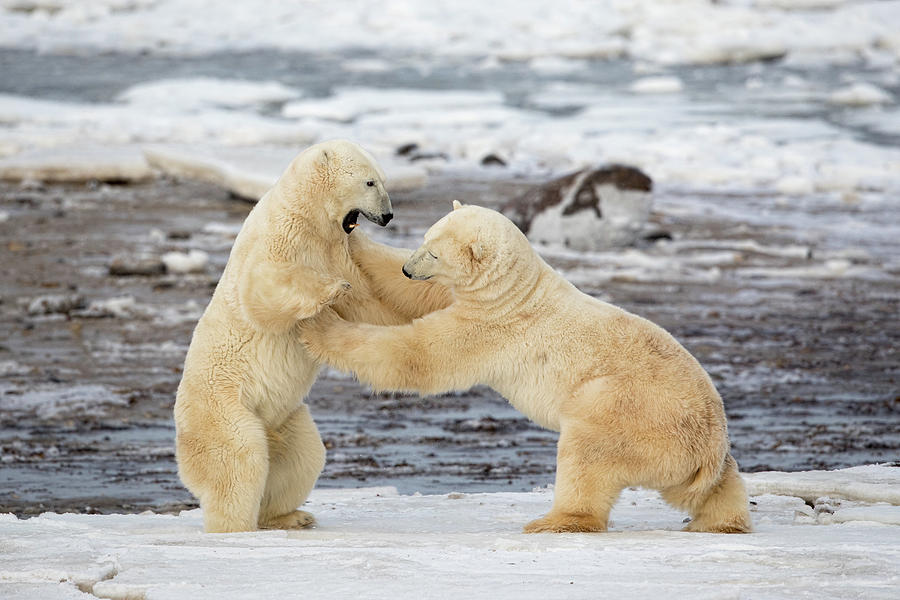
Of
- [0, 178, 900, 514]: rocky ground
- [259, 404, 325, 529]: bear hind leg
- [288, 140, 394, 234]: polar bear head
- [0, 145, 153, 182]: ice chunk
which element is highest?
[288, 140, 394, 234]: polar bear head

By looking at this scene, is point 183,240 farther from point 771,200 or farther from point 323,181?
point 323,181

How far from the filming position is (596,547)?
411 centimetres

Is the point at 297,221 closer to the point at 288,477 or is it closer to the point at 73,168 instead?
the point at 288,477

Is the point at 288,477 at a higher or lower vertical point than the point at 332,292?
lower

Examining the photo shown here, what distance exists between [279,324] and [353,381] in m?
4.34

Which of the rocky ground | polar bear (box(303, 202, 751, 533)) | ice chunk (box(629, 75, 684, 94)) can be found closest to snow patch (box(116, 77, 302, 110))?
ice chunk (box(629, 75, 684, 94))

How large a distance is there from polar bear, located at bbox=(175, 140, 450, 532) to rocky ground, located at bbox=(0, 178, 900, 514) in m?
1.45

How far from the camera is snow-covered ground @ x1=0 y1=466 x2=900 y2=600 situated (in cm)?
361

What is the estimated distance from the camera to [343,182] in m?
4.93

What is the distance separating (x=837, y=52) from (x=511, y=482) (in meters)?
32.8

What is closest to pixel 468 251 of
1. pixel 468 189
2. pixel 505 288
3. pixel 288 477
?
→ pixel 505 288

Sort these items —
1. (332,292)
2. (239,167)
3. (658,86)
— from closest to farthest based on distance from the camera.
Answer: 1. (332,292)
2. (239,167)
3. (658,86)

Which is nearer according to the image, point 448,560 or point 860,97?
point 448,560

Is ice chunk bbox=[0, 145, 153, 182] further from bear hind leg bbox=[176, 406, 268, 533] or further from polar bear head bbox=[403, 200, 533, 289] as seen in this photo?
polar bear head bbox=[403, 200, 533, 289]
